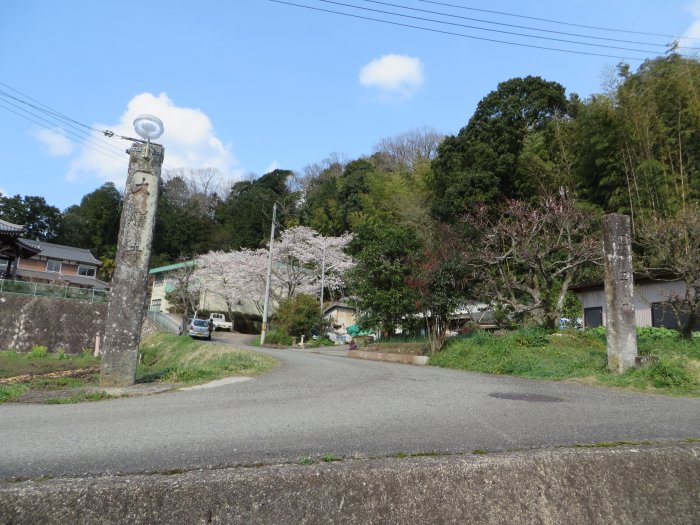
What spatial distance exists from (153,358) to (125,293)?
54.4 ft

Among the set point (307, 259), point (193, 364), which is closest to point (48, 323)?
point (193, 364)

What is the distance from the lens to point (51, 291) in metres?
28.1

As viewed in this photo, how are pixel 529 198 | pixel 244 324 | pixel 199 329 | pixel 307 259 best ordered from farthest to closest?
pixel 244 324 < pixel 307 259 < pixel 199 329 < pixel 529 198

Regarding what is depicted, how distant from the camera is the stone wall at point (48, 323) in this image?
86.4 feet

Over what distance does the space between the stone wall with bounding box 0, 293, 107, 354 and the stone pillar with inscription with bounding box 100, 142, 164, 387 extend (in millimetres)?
21647

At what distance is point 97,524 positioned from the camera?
2.15m

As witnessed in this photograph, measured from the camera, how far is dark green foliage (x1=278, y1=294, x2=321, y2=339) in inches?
1264

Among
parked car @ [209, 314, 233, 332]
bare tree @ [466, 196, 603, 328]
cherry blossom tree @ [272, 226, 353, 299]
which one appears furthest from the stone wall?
bare tree @ [466, 196, 603, 328]

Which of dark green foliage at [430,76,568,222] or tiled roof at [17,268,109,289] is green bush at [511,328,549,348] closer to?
dark green foliage at [430,76,568,222]

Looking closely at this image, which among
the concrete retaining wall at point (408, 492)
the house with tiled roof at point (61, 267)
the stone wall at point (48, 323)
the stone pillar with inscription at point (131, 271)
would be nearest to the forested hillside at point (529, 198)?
the stone pillar with inscription at point (131, 271)

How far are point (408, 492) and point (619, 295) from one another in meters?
9.36

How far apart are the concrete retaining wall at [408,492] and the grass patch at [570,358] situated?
267 inches

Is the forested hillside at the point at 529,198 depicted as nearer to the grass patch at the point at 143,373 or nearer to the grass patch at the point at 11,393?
the grass patch at the point at 143,373

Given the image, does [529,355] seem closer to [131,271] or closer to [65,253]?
[131,271]
